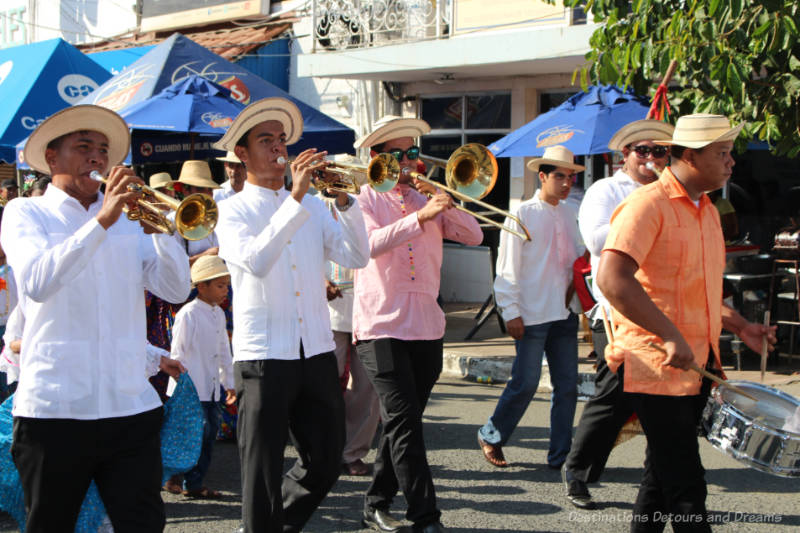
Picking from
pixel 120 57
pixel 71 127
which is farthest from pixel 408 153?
pixel 120 57

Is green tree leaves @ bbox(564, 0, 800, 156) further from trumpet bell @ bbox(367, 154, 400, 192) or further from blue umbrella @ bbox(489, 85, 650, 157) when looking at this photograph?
trumpet bell @ bbox(367, 154, 400, 192)

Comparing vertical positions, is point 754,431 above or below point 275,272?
below

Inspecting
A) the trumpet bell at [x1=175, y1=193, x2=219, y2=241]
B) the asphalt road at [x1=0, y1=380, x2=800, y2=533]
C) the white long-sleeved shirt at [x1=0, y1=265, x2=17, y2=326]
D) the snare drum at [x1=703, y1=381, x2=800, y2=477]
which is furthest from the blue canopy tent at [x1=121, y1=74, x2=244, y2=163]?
the snare drum at [x1=703, y1=381, x2=800, y2=477]

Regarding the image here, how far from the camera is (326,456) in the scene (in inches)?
166

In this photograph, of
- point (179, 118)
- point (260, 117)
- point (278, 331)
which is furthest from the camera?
point (179, 118)

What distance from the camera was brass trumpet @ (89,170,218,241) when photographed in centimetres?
363

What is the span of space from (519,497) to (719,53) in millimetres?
3445

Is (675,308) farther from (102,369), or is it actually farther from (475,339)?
(475,339)

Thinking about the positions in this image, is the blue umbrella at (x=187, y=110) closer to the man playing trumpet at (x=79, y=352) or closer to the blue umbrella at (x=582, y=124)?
the blue umbrella at (x=582, y=124)

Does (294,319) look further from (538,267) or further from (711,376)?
(538,267)

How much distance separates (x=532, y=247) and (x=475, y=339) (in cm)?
527

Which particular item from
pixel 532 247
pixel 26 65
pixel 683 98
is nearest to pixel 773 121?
pixel 683 98

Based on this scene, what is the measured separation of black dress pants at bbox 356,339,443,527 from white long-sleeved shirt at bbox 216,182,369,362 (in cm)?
65

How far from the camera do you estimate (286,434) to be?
418 cm
